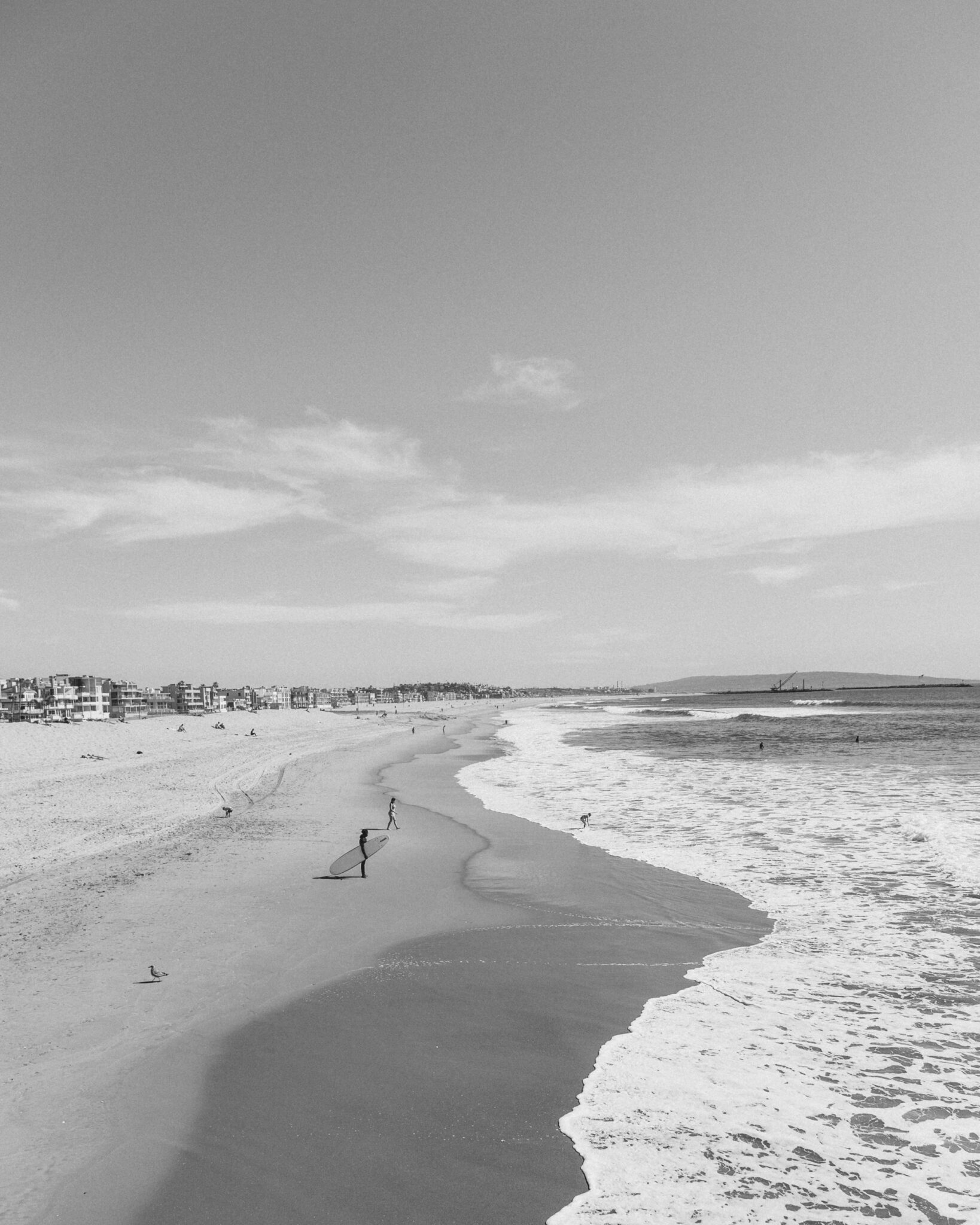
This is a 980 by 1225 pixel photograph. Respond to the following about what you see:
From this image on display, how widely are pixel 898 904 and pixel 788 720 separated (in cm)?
8202

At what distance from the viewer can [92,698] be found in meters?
160

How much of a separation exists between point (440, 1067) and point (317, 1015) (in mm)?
1986

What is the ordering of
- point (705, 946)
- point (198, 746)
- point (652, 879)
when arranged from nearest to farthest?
point (705, 946) < point (652, 879) < point (198, 746)

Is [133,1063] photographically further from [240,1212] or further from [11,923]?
[11,923]

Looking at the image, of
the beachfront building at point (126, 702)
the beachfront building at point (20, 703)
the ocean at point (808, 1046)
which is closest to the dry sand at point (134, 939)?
the ocean at point (808, 1046)

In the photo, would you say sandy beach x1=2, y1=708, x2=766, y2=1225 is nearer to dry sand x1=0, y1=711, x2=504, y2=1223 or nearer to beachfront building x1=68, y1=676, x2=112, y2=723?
dry sand x1=0, y1=711, x2=504, y2=1223

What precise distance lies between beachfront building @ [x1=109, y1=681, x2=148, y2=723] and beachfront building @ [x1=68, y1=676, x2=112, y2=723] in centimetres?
83

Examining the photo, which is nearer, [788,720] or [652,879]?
[652,879]

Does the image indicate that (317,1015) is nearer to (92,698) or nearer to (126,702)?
(92,698)

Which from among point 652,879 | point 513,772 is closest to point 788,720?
point 513,772

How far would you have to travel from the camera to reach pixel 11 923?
1134cm

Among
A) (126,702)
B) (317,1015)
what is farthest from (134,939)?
(126,702)

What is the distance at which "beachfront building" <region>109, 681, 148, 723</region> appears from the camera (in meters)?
172

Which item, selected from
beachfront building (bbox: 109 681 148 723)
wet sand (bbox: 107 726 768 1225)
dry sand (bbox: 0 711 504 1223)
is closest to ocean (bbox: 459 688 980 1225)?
wet sand (bbox: 107 726 768 1225)
